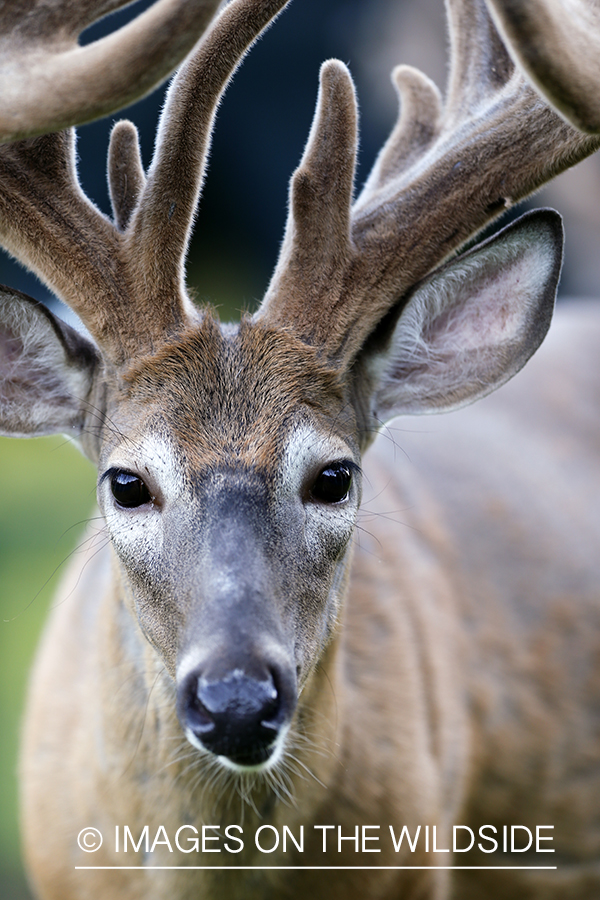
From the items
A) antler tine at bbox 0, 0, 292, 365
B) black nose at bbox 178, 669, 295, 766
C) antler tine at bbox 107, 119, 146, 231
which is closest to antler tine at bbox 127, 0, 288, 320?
antler tine at bbox 0, 0, 292, 365

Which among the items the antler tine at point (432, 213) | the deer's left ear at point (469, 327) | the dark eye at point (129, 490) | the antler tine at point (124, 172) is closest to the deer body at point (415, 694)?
the dark eye at point (129, 490)

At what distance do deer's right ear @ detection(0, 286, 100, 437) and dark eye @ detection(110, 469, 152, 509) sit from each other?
1.40ft

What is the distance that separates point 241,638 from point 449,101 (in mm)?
1871

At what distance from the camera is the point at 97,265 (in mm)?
2494

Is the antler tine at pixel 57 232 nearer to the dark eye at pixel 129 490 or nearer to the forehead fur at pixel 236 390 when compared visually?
the forehead fur at pixel 236 390

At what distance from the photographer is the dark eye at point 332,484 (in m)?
2.39

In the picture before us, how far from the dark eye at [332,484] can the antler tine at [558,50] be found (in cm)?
92

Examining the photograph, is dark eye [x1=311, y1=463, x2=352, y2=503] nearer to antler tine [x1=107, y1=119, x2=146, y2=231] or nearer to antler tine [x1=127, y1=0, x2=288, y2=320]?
antler tine [x1=127, y1=0, x2=288, y2=320]

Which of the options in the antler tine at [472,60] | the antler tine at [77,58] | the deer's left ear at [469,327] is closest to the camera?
the antler tine at [77,58]

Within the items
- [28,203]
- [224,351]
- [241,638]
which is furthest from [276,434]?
[28,203]

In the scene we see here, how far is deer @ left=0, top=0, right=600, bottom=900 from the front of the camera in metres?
2.26

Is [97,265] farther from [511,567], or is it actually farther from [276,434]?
[511,567]

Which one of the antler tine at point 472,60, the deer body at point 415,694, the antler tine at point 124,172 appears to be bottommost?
the deer body at point 415,694

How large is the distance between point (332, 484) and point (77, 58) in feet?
3.52
